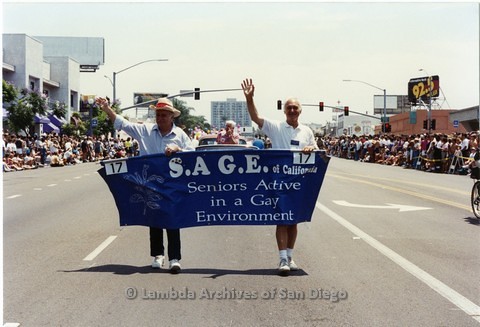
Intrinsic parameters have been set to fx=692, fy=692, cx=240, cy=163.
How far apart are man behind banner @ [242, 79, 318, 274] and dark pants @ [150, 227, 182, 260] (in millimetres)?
1156

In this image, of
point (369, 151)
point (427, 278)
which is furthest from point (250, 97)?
point (369, 151)

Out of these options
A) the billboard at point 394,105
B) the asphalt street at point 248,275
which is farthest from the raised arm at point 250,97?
the billboard at point 394,105

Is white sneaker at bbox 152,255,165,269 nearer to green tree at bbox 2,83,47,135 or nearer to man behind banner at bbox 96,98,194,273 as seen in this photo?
man behind banner at bbox 96,98,194,273

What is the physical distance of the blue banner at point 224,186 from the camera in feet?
26.1

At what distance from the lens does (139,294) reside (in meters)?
6.79

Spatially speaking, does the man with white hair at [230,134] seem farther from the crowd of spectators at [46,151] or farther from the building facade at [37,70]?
the building facade at [37,70]

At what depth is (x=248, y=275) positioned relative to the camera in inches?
305

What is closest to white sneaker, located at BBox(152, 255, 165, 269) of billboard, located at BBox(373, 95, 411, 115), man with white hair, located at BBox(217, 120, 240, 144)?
man with white hair, located at BBox(217, 120, 240, 144)

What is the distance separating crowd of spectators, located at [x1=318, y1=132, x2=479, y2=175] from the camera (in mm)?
30203

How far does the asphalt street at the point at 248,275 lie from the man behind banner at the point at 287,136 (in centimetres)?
25

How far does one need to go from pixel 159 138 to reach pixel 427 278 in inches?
135

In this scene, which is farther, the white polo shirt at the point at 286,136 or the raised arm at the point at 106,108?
the white polo shirt at the point at 286,136

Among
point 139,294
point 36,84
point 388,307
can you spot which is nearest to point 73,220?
point 139,294

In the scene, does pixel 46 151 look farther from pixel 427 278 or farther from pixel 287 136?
pixel 427 278
